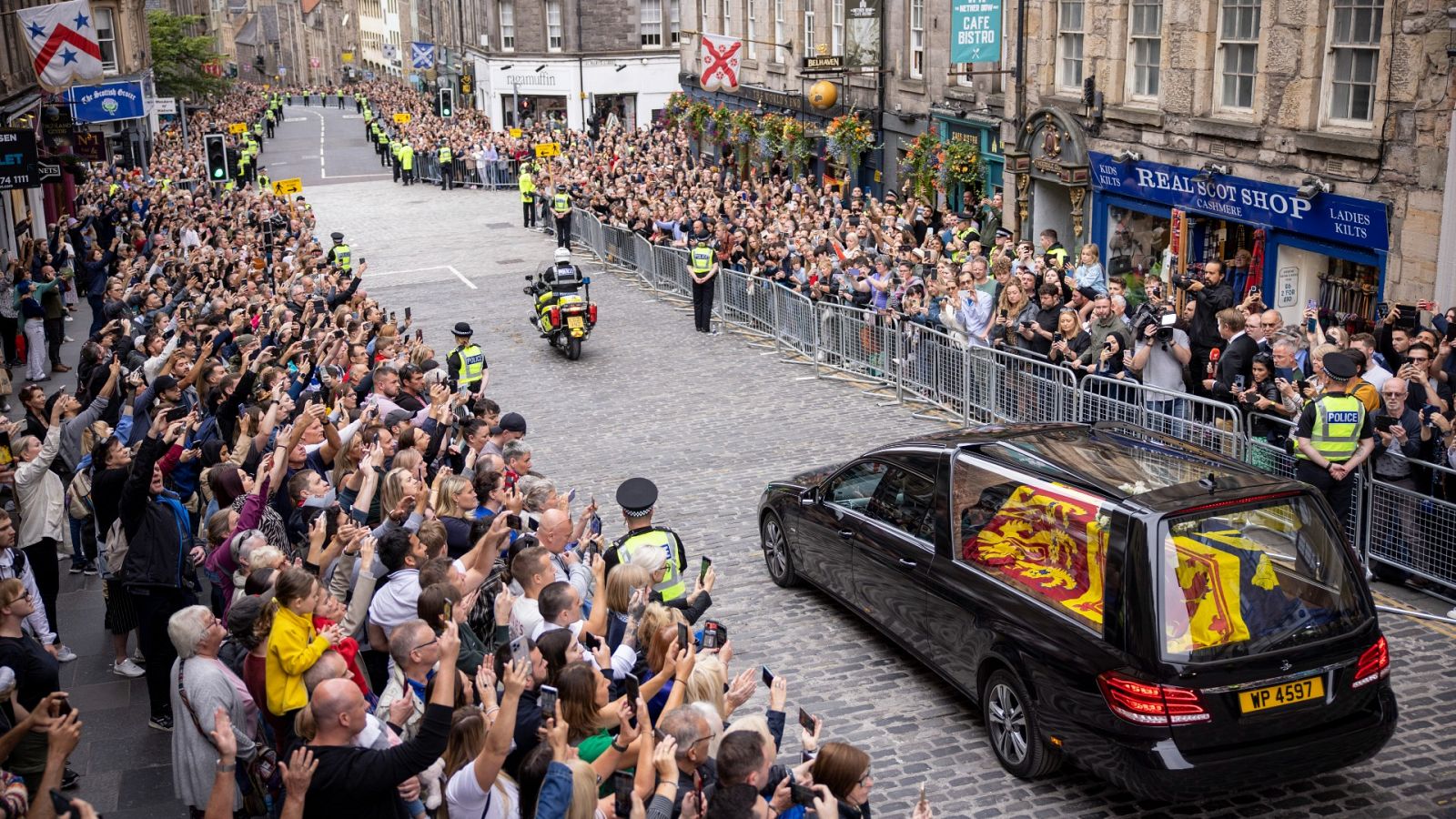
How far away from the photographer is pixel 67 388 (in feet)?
60.6

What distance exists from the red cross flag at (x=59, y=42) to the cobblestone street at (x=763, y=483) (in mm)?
6587

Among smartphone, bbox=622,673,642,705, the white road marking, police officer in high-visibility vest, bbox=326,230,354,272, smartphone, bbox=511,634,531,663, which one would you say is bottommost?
the white road marking

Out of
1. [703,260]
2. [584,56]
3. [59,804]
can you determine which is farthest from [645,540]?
[584,56]

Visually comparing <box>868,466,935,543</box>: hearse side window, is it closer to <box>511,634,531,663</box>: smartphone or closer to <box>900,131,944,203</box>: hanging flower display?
<box>511,634,531,663</box>: smartphone

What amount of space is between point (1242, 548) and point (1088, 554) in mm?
742

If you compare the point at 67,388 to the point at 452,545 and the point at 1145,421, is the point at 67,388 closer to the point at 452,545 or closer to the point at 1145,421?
the point at 452,545

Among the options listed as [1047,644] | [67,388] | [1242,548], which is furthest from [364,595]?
[67,388]

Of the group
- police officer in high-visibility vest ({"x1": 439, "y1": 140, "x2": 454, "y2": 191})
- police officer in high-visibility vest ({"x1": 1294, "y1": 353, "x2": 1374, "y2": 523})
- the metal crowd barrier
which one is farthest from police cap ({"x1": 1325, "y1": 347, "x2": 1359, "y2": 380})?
police officer in high-visibility vest ({"x1": 439, "y1": 140, "x2": 454, "y2": 191})

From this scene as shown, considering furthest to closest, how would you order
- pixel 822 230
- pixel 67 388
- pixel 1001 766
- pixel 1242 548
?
pixel 822 230, pixel 67 388, pixel 1001 766, pixel 1242 548

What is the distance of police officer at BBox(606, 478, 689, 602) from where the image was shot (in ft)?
26.7

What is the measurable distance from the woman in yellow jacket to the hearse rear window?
3.99m

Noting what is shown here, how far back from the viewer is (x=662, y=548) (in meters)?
8.05

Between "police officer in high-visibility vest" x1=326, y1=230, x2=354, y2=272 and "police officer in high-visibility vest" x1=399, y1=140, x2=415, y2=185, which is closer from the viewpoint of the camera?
"police officer in high-visibility vest" x1=326, y1=230, x2=354, y2=272

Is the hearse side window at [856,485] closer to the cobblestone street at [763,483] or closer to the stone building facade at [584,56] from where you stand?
the cobblestone street at [763,483]
